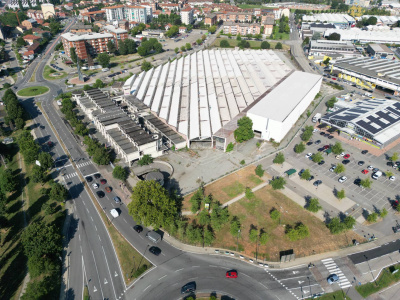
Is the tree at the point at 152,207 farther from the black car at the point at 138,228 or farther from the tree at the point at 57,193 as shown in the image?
the tree at the point at 57,193

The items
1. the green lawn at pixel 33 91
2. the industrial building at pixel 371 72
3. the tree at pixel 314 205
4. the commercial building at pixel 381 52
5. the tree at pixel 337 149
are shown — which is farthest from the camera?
the commercial building at pixel 381 52

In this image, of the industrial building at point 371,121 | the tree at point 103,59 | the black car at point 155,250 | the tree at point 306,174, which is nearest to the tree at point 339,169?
the tree at point 306,174

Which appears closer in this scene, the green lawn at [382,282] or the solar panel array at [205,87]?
the green lawn at [382,282]

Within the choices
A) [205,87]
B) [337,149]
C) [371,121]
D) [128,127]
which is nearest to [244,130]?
[337,149]

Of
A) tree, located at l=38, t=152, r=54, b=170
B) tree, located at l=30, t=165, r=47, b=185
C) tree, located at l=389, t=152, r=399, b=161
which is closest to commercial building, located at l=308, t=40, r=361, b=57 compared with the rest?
tree, located at l=389, t=152, r=399, b=161

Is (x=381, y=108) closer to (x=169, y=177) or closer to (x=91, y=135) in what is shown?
(x=169, y=177)

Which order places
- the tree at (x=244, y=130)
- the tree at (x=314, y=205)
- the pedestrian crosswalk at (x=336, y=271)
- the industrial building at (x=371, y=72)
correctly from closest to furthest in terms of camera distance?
the pedestrian crosswalk at (x=336, y=271), the tree at (x=314, y=205), the tree at (x=244, y=130), the industrial building at (x=371, y=72)

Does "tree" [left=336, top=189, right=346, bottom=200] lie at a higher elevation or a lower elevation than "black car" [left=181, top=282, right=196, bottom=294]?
higher

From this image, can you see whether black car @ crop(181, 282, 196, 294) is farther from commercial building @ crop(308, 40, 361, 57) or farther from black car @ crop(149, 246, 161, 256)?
commercial building @ crop(308, 40, 361, 57)
